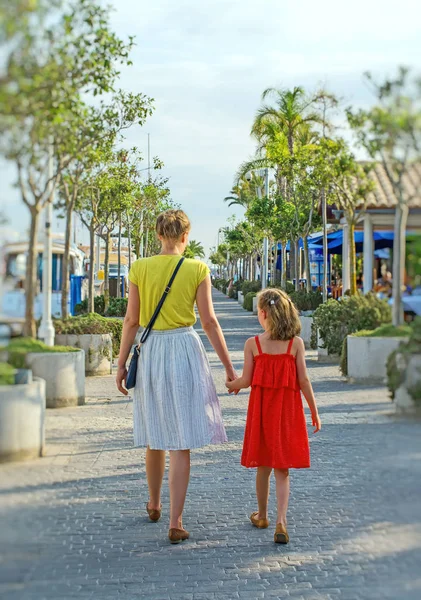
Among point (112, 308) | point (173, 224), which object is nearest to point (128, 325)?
point (173, 224)

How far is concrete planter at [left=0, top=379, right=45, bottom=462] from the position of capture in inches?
104

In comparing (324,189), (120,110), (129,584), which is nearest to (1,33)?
(324,189)

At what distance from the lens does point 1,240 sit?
2451 millimetres

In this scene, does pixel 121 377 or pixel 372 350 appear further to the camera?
pixel 121 377

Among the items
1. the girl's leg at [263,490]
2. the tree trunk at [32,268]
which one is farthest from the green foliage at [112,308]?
the tree trunk at [32,268]

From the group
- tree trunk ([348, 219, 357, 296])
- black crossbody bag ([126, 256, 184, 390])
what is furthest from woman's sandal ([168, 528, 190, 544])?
tree trunk ([348, 219, 357, 296])

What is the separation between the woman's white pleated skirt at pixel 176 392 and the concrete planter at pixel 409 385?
2417 mm

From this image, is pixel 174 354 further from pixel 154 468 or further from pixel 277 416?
pixel 154 468

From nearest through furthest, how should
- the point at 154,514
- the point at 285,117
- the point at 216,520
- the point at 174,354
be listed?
the point at 285,117, the point at 174,354, the point at 154,514, the point at 216,520

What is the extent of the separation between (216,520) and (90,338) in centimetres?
232

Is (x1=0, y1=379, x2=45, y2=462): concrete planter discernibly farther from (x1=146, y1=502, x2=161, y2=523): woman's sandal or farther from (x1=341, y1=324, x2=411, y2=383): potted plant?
(x1=146, y1=502, x2=161, y2=523): woman's sandal

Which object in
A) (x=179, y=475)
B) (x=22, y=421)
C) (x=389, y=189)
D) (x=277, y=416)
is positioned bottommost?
(x=179, y=475)

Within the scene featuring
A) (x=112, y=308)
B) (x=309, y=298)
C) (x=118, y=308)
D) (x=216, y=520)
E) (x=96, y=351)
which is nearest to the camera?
(x=96, y=351)

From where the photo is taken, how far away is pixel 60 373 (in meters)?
3.10
